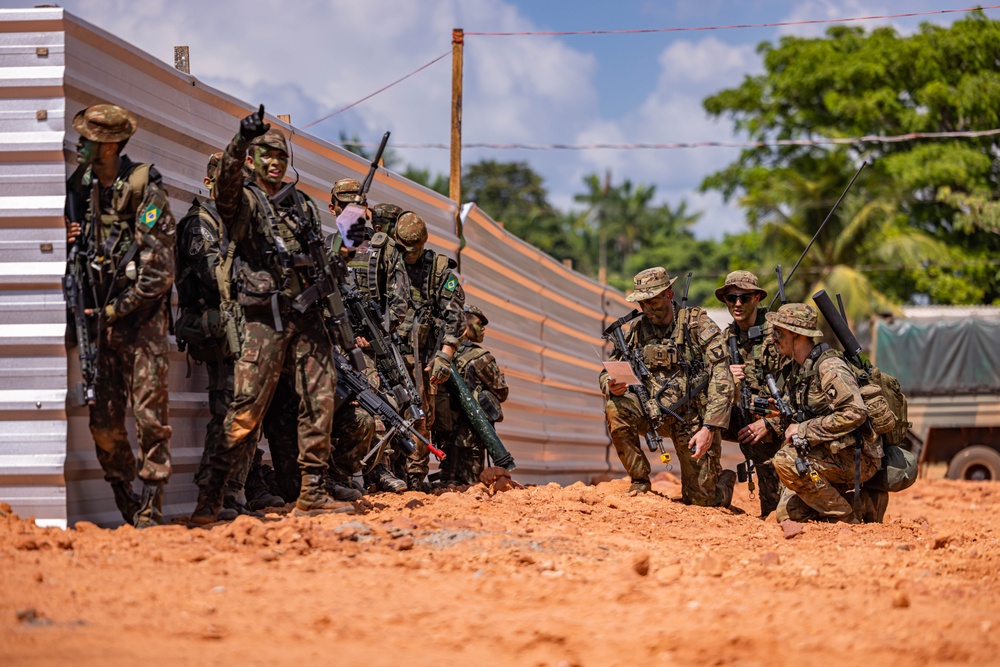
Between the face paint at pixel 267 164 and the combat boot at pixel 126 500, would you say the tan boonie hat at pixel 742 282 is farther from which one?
the combat boot at pixel 126 500

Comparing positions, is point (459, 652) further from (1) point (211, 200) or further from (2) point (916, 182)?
Answer: (2) point (916, 182)

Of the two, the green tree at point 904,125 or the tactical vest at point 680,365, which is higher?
the green tree at point 904,125

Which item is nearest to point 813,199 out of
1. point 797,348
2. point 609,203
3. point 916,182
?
point 916,182

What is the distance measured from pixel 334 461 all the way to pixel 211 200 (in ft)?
5.38

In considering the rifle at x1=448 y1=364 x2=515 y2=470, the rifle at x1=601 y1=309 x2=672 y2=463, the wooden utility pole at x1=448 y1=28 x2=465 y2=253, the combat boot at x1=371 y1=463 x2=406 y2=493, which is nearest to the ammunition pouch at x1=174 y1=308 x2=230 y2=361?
the combat boot at x1=371 y1=463 x2=406 y2=493

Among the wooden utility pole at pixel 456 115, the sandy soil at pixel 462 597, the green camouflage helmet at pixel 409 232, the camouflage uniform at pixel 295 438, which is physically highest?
the wooden utility pole at pixel 456 115

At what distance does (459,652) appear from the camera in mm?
3820

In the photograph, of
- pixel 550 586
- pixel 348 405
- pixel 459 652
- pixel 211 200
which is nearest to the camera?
pixel 459 652

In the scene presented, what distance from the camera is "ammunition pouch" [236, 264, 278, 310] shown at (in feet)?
19.1

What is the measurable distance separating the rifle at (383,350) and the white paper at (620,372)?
1.57m

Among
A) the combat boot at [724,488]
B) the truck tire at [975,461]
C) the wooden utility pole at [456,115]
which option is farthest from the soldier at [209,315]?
the truck tire at [975,461]

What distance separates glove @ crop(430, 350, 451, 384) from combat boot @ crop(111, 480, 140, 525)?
243cm

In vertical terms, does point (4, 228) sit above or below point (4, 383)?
above

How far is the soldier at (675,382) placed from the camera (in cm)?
851
